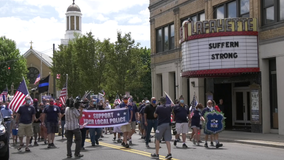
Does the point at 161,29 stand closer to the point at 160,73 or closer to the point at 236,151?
the point at 160,73

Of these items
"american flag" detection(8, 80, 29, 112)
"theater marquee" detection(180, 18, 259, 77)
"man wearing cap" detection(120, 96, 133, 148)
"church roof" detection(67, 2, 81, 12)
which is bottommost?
"man wearing cap" detection(120, 96, 133, 148)

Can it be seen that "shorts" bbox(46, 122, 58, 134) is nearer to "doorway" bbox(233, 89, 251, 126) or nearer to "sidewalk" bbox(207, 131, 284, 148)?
"sidewalk" bbox(207, 131, 284, 148)

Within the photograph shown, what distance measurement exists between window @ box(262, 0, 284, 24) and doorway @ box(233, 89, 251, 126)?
514 centimetres

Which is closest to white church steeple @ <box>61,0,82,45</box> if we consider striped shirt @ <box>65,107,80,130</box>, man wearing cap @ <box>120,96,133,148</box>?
man wearing cap @ <box>120,96,133,148</box>

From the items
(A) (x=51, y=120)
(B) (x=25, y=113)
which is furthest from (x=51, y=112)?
(B) (x=25, y=113)

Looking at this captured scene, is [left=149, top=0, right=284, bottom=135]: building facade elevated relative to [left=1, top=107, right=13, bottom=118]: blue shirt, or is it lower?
elevated

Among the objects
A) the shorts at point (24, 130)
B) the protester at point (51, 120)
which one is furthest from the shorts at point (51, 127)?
the shorts at point (24, 130)

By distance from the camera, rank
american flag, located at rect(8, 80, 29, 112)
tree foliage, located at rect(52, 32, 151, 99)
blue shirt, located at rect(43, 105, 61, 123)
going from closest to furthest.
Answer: blue shirt, located at rect(43, 105, 61, 123), american flag, located at rect(8, 80, 29, 112), tree foliage, located at rect(52, 32, 151, 99)

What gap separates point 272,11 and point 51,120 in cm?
1187

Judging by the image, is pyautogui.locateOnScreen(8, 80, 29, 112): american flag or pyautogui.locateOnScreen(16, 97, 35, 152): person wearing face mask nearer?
pyautogui.locateOnScreen(16, 97, 35, 152): person wearing face mask

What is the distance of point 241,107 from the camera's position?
992 inches

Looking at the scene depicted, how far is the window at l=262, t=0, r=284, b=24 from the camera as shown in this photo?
20.1 metres

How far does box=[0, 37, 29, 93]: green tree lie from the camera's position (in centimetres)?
6312

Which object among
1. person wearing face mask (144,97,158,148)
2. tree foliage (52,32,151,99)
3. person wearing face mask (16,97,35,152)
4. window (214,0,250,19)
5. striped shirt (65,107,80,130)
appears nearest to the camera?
striped shirt (65,107,80,130)
